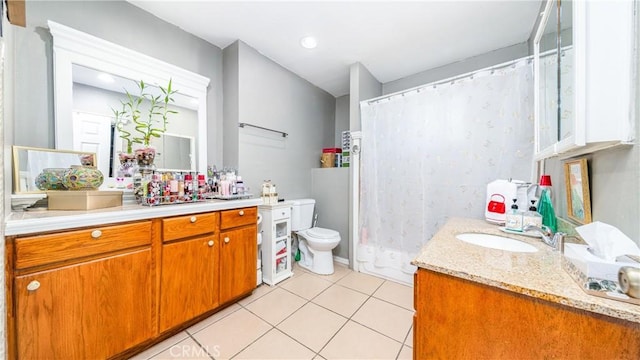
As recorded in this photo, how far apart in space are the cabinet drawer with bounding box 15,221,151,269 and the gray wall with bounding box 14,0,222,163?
815 millimetres

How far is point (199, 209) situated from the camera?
1.45 m

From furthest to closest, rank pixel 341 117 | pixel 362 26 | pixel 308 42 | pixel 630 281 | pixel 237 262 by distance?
pixel 341 117 < pixel 308 42 < pixel 362 26 < pixel 237 262 < pixel 630 281

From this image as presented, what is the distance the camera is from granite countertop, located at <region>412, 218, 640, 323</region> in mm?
484

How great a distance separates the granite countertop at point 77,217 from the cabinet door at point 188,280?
21 cm

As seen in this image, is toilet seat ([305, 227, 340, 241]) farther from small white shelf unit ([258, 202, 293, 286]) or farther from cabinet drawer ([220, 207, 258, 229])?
cabinet drawer ([220, 207, 258, 229])

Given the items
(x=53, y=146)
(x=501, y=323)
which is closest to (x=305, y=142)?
(x=53, y=146)

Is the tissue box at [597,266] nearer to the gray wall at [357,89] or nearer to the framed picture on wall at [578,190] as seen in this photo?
the framed picture on wall at [578,190]

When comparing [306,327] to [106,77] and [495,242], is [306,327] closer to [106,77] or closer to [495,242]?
[495,242]

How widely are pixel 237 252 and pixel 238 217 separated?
0.27m

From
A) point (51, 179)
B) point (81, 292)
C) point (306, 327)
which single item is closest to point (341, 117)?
point (306, 327)

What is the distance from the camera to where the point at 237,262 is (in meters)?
1.67

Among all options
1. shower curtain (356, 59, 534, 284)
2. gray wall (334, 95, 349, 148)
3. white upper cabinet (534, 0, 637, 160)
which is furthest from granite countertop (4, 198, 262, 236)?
gray wall (334, 95, 349, 148)

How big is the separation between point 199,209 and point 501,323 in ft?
5.20

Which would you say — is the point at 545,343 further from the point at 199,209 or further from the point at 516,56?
the point at 516,56
